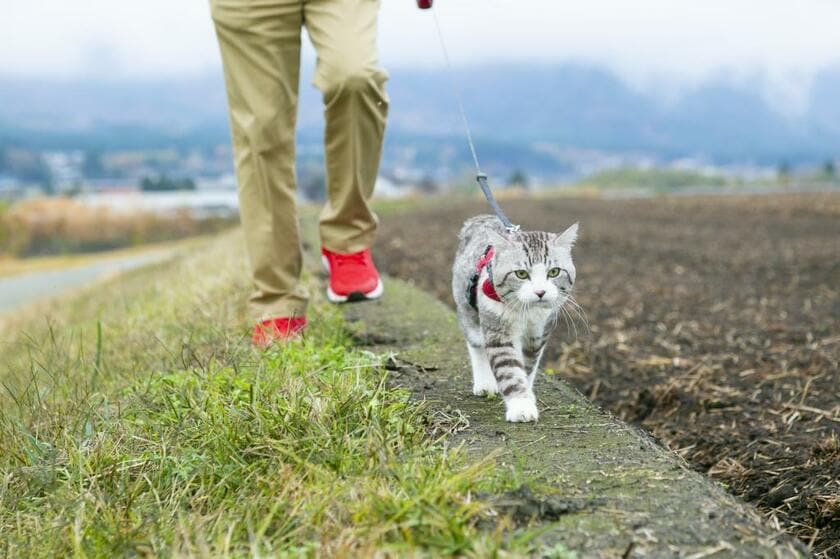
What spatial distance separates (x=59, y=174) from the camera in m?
117

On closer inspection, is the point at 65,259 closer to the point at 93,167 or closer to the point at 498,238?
the point at 498,238

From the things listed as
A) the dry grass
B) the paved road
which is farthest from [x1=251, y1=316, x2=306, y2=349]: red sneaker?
the dry grass

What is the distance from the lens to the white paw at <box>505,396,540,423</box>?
9.07ft

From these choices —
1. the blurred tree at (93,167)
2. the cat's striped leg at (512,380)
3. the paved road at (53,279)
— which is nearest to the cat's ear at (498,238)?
the cat's striped leg at (512,380)

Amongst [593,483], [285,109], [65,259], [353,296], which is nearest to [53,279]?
[65,259]

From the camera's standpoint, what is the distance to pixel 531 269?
2.79 metres

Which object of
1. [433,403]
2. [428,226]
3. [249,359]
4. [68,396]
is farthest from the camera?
[428,226]

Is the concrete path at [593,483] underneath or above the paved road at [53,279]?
above

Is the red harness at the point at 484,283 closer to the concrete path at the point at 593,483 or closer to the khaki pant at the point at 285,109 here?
the concrete path at the point at 593,483

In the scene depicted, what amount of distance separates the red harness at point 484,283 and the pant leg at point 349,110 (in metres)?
1.05

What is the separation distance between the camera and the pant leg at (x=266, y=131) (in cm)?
379

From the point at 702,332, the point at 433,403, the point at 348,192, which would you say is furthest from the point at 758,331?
the point at 433,403

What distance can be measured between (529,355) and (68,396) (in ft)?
5.05

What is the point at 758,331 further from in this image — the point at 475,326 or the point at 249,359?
the point at 249,359
